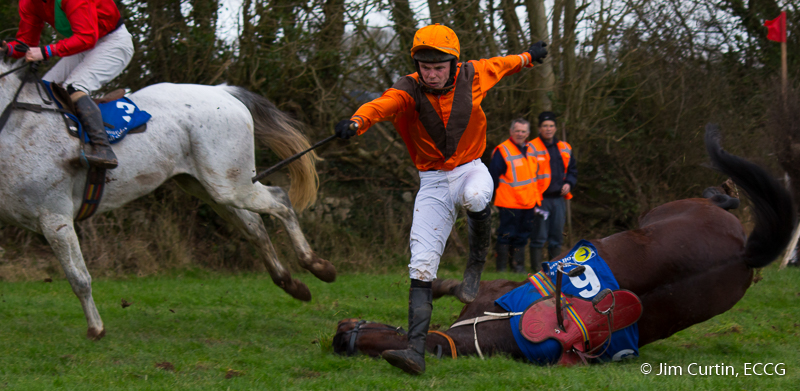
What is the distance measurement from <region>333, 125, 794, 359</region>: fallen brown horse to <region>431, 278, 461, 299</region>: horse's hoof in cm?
28

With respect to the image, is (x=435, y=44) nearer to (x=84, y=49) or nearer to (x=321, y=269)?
(x=321, y=269)

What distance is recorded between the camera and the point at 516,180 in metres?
8.17

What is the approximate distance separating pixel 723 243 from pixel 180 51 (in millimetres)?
6632

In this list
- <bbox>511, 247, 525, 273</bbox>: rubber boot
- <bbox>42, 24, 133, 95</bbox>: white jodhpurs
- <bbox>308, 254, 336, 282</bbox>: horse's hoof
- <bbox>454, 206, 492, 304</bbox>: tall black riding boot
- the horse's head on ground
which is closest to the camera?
<bbox>454, 206, 492, 304</bbox>: tall black riding boot

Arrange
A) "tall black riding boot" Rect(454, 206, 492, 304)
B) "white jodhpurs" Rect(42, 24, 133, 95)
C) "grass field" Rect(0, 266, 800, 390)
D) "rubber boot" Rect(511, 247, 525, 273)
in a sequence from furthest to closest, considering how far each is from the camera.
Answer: "rubber boot" Rect(511, 247, 525, 273), "white jodhpurs" Rect(42, 24, 133, 95), "tall black riding boot" Rect(454, 206, 492, 304), "grass field" Rect(0, 266, 800, 390)

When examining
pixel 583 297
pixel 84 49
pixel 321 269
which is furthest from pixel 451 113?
pixel 84 49

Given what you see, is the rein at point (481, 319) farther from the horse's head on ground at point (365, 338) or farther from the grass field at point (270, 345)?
the horse's head on ground at point (365, 338)

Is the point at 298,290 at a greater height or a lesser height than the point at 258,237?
lesser

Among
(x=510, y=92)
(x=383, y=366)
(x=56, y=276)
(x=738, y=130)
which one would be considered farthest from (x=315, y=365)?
(x=738, y=130)

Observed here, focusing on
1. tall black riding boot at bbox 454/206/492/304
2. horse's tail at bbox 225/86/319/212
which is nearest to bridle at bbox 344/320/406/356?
tall black riding boot at bbox 454/206/492/304

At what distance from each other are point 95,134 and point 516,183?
16.2 ft

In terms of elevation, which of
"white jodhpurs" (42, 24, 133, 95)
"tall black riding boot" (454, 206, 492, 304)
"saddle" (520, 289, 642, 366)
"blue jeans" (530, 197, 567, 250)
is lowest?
"blue jeans" (530, 197, 567, 250)

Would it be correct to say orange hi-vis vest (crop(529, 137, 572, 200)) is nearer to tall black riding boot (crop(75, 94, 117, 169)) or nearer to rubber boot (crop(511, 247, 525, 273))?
rubber boot (crop(511, 247, 525, 273))

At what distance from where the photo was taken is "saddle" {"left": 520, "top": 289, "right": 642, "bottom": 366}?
12.4 ft
